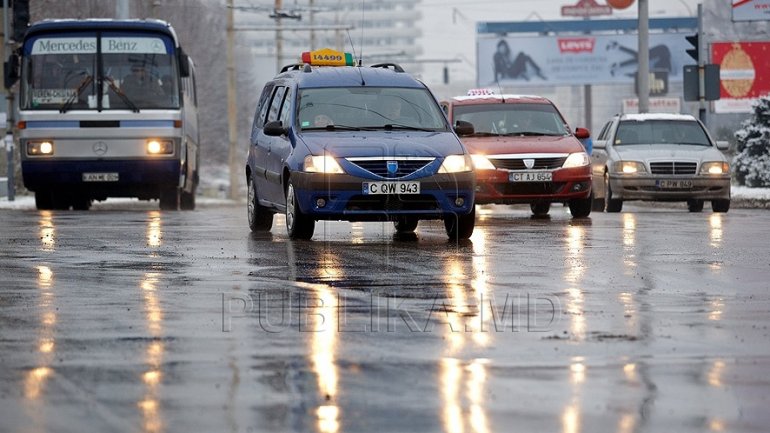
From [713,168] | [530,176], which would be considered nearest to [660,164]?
[713,168]

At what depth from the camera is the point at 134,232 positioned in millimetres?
20188

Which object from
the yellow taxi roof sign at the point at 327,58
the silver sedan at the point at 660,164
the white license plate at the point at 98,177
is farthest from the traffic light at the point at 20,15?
the yellow taxi roof sign at the point at 327,58

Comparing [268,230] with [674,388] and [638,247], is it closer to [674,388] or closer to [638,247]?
[638,247]

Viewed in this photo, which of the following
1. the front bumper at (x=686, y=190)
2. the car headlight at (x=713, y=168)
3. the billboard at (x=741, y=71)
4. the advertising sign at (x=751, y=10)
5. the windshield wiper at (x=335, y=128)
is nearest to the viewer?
the windshield wiper at (x=335, y=128)

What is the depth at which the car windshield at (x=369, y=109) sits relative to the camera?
1916 centimetres

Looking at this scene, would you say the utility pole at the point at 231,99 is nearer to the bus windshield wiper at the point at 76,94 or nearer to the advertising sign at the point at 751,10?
the advertising sign at the point at 751,10

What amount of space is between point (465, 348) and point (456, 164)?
8.96 metres

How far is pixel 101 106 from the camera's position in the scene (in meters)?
29.0

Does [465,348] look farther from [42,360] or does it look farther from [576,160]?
[576,160]

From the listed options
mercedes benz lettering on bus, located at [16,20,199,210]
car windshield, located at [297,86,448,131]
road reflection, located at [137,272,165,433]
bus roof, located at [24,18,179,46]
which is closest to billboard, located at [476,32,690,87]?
bus roof, located at [24,18,179,46]

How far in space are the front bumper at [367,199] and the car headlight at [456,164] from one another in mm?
49

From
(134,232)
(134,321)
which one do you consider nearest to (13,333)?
(134,321)

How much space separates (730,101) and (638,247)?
219 ft

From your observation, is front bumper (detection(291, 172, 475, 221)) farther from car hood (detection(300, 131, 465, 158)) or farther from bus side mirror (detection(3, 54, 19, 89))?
bus side mirror (detection(3, 54, 19, 89))
